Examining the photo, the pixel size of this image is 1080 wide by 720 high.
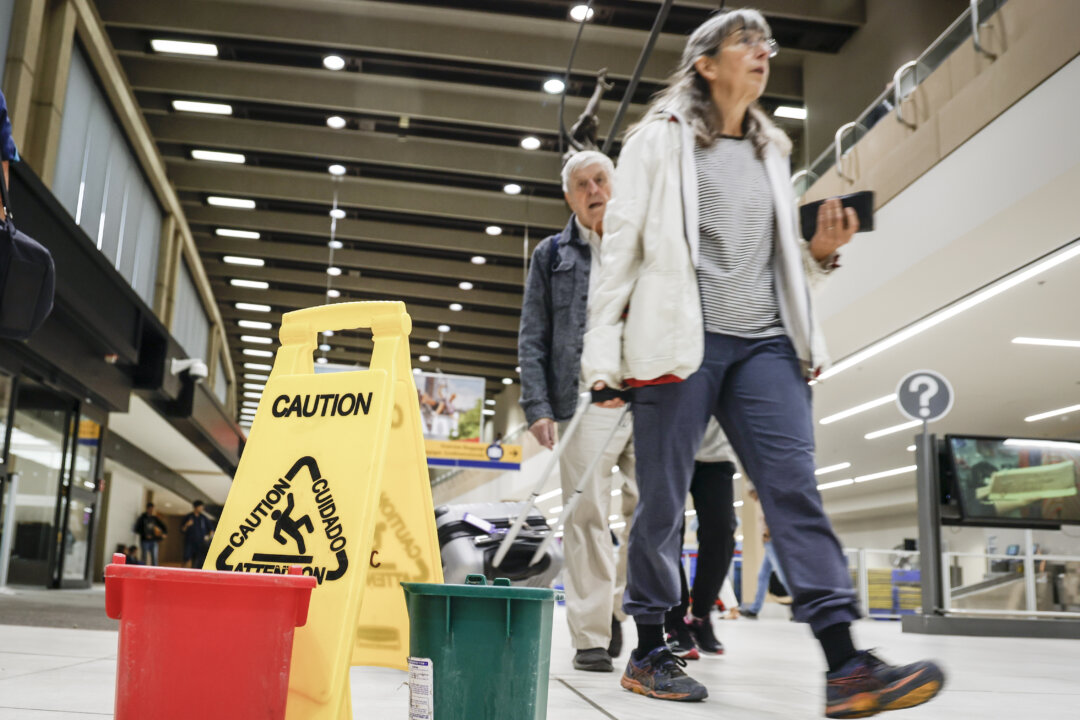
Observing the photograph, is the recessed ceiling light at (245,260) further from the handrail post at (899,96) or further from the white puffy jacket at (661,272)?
the white puffy jacket at (661,272)

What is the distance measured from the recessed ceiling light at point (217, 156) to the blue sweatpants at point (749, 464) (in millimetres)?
11911

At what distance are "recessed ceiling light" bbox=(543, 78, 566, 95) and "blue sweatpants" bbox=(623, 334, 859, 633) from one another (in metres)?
8.77

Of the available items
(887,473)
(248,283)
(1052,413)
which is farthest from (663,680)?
(887,473)

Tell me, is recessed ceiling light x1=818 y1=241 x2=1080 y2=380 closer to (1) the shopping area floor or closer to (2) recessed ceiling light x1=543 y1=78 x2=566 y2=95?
(1) the shopping area floor

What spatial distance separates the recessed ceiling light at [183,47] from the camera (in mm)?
9984

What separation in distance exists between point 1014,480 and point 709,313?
6.04m

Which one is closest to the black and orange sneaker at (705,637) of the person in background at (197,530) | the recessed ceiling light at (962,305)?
the recessed ceiling light at (962,305)

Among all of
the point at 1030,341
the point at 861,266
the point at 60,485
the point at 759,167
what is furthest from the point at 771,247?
the point at 60,485

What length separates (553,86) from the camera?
10.4 metres

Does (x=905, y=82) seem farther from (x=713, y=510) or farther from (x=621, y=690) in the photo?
(x=621, y=690)

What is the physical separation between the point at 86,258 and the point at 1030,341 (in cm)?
973

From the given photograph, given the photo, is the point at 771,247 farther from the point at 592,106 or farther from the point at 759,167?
the point at 592,106

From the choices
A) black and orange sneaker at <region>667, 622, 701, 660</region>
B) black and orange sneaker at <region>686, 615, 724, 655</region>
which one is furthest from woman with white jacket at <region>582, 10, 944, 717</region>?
black and orange sneaker at <region>686, 615, 724, 655</region>

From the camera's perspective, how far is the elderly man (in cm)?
283
